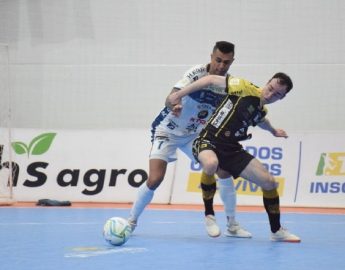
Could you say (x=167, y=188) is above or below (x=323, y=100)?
below

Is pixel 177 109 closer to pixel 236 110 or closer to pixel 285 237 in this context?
pixel 236 110

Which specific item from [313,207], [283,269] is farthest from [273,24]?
[283,269]

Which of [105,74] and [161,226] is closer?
[161,226]

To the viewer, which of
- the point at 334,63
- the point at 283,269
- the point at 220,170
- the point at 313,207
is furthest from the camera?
the point at 334,63

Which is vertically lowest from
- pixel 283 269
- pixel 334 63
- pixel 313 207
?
pixel 313 207

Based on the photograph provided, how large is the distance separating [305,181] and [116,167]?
351 cm

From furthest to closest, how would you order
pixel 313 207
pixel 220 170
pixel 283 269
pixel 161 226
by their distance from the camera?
1. pixel 313 207
2. pixel 161 226
3. pixel 220 170
4. pixel 283 269

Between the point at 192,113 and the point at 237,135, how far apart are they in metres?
0.82

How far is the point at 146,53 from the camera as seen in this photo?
14.7 metres

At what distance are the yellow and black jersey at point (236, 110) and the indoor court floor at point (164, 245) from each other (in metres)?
1.17

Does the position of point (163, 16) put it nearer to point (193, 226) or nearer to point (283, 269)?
point (193, 226)

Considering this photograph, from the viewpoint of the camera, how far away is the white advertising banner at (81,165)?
502 inches

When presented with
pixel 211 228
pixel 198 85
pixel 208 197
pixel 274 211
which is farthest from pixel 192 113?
pixel 274 211

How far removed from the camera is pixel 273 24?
14.4m
